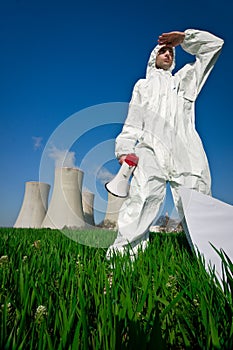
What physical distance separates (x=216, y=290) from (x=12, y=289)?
0.56m

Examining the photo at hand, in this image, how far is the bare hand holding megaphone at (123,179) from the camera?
1.40 meters

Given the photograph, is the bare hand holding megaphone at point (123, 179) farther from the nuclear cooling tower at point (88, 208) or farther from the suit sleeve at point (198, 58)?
the nuclear cooling tower at point (88, 208)

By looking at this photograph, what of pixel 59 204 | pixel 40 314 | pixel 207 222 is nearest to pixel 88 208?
pixel 59 204

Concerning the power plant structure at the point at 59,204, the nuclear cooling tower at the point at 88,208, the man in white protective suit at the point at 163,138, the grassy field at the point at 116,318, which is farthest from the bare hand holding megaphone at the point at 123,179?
the nuclear cooling tower at the point at 88,208

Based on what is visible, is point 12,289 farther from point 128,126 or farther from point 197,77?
point 197,77

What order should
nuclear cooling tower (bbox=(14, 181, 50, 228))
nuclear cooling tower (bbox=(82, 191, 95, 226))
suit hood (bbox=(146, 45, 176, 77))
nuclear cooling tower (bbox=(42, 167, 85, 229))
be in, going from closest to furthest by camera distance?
suit hood (bbox=(146, 45, 176, 77)) → nuclear cooling tower (bbox=(42, 167, 85, 229)) → nuclear cooling tower (bbox=(14, 181, 50, 228)) → nuclear cooling tower (bbox=(82, 191, 95, 226))

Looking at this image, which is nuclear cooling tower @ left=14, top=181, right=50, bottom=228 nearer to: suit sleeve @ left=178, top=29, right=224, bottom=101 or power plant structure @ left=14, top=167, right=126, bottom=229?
power plant structure @ left=14, top=167, right=126, bottom=229

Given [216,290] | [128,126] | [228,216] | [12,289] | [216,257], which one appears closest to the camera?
[216,290]

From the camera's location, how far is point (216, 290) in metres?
0.74

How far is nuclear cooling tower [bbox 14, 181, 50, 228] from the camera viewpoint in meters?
6.99

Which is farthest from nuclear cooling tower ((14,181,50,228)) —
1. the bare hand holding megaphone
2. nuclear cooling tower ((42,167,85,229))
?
the bare hand holding megaphone

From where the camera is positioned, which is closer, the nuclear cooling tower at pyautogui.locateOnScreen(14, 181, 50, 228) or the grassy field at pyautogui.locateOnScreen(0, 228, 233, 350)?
the grassy field at pyautogui.locateOnScreen(0, 228, 233, 350)

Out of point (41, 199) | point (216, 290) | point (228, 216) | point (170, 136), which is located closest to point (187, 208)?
point (228, 216)

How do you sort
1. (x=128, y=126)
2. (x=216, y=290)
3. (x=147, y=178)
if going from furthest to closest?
(x=128, y=126) < (x=147, y=178) < (x=216, y=290)
